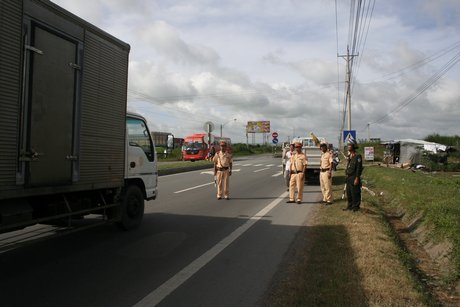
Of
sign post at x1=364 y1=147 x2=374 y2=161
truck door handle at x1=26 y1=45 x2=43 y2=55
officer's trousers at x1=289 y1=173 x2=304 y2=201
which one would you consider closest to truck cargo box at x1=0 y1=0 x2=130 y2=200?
truck door handle at x1=26 y1=45 x2=43 y2=55

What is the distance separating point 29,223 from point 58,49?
2232 millimetres

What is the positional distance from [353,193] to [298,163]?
2.25 meters

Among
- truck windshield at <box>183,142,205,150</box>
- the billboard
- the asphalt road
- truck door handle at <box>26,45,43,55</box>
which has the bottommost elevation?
the asphalt road

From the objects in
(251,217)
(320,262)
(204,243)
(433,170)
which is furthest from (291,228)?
(433,170)

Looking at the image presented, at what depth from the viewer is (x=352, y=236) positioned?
23.5ft

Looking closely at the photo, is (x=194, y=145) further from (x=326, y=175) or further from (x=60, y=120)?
(x=60, y=120)

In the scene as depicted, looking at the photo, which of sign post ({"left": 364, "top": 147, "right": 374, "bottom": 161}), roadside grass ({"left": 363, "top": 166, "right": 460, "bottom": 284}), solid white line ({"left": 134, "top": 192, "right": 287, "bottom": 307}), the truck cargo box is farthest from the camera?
sign post ({"left": 364, "top": 147, "right": 374, "bottom": 161})

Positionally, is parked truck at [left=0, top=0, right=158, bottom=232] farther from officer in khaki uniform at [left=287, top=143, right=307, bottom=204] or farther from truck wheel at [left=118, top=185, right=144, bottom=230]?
officer in khaki uniform at [left=287, top=143, right=307, bottom=204]

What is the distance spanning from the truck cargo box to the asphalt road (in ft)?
3.35

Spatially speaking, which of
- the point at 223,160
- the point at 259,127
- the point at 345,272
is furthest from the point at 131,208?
the point at 259,127

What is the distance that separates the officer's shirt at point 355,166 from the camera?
9906 millimetres

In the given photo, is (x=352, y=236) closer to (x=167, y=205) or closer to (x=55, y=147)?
(x=55, y=147)

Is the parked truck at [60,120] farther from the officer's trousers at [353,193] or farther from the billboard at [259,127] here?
the billboard at [259,127]

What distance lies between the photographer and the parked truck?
15.8 ft
